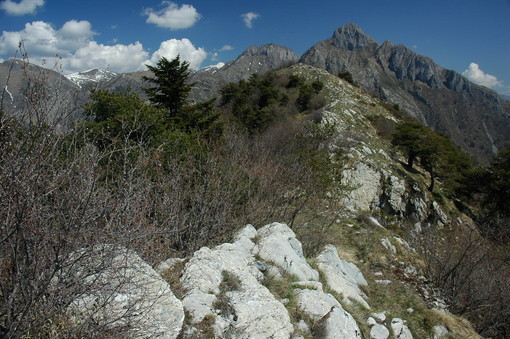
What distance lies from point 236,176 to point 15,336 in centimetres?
656

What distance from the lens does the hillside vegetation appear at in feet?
9.41

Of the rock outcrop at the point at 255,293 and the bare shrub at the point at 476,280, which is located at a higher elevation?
the rock outcrop at the point at 255,293

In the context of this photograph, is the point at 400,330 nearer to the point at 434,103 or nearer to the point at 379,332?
the point at 379,332

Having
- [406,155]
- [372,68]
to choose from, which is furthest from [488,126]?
[406,155]

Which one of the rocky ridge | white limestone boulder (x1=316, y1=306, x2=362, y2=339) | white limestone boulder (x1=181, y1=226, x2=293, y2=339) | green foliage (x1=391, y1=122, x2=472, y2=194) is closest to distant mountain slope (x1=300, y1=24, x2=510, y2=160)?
green foliage (x1=391, y1=122, x2=472, y2=194)

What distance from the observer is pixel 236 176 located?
8883mm

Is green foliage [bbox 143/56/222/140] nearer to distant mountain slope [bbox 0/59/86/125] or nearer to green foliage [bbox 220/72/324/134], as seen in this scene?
green foliage [bbox 220/72/324/134]

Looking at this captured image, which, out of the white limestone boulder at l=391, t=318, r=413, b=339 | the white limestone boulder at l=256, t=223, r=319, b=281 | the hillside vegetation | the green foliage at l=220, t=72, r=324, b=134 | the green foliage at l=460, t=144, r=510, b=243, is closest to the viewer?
the hillside vegetation

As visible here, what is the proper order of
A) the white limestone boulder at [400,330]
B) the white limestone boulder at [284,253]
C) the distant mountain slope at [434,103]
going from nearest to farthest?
the white limestone boulder at [400,330]
the white limestone boulder at [284,253]
the distant mountain slope at [434,103]

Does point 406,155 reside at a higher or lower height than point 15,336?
higher

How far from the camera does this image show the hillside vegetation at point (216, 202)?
2.87 metres

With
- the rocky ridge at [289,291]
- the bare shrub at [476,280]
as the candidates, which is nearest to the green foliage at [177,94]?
the rocky ridge at [289,291]

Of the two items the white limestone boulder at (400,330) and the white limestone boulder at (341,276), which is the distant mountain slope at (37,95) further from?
the white limestone boulder at (400,330)

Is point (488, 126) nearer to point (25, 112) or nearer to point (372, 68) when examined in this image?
point (372, 68)
